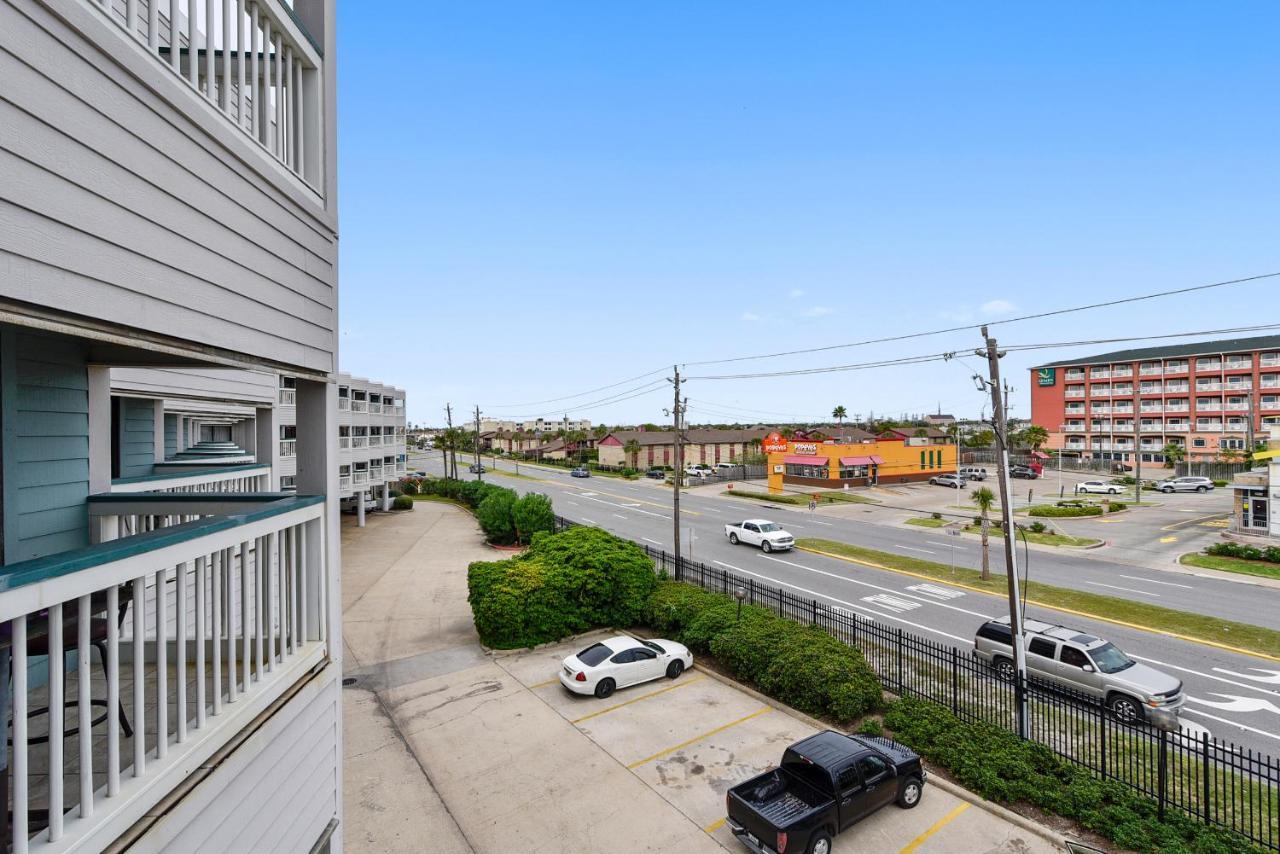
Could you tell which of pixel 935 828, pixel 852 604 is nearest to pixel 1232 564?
pixel 852 604

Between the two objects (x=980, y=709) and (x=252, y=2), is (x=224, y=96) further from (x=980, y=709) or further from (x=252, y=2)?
(x=980, y=709)

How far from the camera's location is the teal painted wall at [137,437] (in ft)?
30.1

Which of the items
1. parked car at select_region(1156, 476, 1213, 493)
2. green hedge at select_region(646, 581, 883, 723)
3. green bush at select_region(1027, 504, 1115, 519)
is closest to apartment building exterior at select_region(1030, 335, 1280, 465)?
parked car at select_region(1156, 476, 1213, 493)

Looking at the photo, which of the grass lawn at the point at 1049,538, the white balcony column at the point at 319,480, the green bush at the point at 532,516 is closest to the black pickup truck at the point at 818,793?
the white balcony column at the point at 319,480

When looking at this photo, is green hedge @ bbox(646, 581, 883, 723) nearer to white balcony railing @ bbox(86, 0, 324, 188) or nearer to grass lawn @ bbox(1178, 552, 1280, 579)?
white balcony railing @ bbox(86, 0, 324, 188)

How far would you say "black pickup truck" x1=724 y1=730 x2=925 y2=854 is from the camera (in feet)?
26.8

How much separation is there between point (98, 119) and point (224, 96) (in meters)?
1.26

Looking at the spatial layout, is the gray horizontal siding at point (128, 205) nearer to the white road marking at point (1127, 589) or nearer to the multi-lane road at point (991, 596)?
the multi-lane road at point (991, 596)

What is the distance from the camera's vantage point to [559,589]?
1714 centimetres

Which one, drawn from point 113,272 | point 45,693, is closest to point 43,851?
point 113,272

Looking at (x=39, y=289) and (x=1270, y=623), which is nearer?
(x=39, y=289)

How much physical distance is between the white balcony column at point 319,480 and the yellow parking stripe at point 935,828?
27.5 ft

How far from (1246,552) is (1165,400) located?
64060mm

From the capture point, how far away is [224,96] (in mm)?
3848
